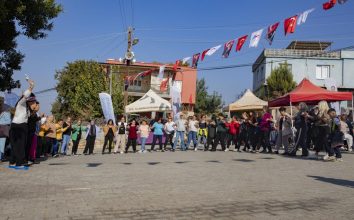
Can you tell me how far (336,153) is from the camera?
12375 mm

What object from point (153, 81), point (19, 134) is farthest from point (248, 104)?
point (153, 81)

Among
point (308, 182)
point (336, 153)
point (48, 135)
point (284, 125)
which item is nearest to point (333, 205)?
point (308, 182)

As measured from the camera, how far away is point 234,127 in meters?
18.2

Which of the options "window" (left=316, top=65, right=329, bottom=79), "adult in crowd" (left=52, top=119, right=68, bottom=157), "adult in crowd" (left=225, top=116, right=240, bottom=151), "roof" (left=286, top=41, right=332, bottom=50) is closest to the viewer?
"adult in crowd" (left=52, top=119, right=68, bottom=157)

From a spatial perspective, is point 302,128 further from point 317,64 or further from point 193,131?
point 317,64

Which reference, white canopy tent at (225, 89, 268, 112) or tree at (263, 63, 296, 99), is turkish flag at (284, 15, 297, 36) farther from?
tree at (263, 63, 296, 99)

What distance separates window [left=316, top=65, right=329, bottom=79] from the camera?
136 ft

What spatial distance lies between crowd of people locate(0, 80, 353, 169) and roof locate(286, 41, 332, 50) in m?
26.3

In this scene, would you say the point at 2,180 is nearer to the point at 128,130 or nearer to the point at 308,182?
the point at 308,182

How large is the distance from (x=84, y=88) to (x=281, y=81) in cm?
2052

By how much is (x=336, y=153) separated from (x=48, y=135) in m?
9.98

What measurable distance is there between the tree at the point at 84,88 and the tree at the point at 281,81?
1575cm

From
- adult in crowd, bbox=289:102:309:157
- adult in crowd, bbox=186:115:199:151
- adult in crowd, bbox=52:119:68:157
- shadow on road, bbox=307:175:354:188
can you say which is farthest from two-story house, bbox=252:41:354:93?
shadow on road, bbox=307:175:354:188

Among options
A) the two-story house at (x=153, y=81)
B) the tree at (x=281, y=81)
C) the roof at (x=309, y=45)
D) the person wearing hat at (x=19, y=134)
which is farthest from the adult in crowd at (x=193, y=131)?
the roof at (x=309, y=45)
